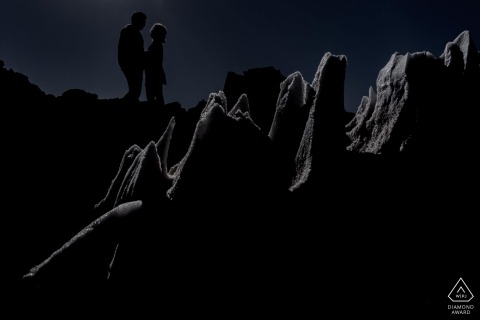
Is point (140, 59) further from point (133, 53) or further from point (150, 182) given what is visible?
point (150, 182)

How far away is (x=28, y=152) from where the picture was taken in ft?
28.8

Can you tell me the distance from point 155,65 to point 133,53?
2.66 ft

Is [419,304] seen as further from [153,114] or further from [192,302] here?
[153,114]

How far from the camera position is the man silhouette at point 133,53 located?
33.9ft

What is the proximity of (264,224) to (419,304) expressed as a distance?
1071mm

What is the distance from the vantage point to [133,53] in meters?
10.5

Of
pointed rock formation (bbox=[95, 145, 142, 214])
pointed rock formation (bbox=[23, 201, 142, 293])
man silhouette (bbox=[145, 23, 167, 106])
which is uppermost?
man silhouette (bbox=[145, 23, 167, 106])

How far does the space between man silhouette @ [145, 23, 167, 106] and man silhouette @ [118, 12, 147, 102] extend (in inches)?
12.5

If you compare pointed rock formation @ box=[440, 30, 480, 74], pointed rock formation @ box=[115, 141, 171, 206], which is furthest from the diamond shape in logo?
pointed rock formation @ box=[115, 141, 171, 206]

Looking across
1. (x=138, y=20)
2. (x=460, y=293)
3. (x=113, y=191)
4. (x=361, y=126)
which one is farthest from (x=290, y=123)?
(x=138, y=20)

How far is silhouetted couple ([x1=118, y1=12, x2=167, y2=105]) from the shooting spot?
34.0 feet

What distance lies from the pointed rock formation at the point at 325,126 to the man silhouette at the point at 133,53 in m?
9.48

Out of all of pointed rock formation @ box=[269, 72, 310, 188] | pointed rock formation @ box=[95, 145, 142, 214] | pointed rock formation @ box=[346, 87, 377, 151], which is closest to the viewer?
pointed rock formation @ box=[269, 72, 310, 188]

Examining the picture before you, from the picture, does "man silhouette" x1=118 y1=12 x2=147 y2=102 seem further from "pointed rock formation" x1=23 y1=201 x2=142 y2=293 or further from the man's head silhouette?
"pointed rock formation" x1=23 y1=201 x2=142 y2=293
